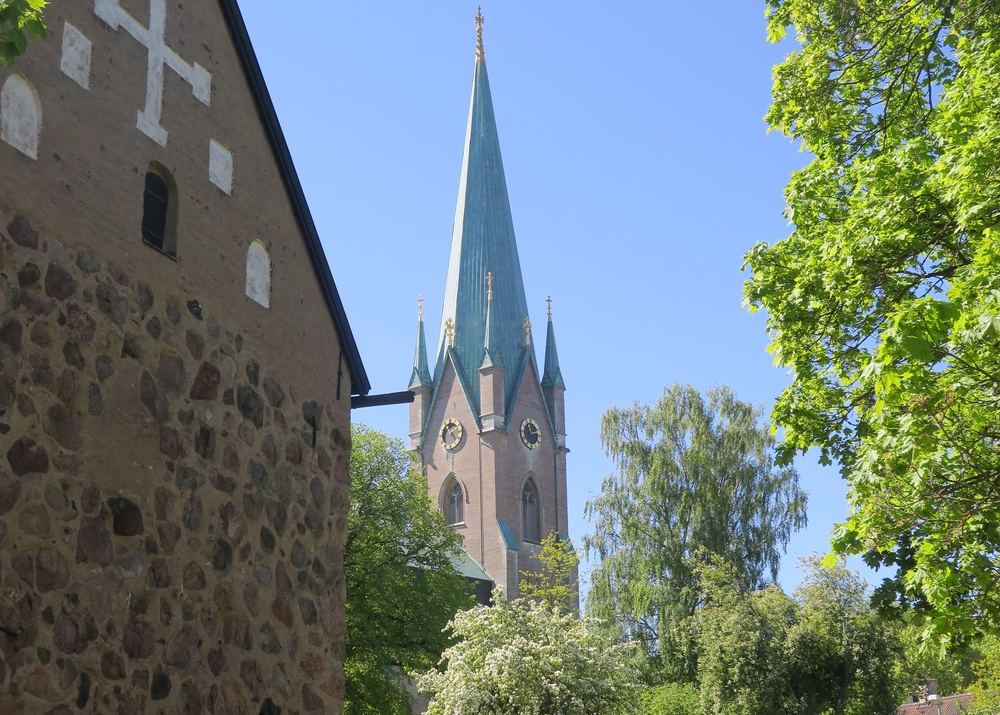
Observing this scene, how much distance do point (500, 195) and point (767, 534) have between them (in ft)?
105

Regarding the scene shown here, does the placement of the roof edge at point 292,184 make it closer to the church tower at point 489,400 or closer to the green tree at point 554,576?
the green tree at point 554,576

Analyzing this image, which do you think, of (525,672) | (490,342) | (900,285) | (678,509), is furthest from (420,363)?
(900,285)

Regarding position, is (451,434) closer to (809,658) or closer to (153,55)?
(809,658)

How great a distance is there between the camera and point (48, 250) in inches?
278

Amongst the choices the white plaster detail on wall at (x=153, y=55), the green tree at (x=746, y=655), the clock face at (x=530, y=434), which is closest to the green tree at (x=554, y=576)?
the clock face at (x=530, y=434)

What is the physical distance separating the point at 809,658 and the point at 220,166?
92.3 ft

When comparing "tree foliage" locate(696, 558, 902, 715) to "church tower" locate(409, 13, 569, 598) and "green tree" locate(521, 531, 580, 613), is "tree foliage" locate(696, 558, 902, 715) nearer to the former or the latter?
"green tree" locate(521, 531, 580, 613)

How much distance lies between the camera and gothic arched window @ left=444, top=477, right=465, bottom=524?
2381 inches

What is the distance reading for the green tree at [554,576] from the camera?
5041 centimetres

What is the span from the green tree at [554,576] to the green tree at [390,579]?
1461 centimetres

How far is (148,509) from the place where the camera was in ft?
25.1

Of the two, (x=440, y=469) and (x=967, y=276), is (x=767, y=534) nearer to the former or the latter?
(x=440, y=469)

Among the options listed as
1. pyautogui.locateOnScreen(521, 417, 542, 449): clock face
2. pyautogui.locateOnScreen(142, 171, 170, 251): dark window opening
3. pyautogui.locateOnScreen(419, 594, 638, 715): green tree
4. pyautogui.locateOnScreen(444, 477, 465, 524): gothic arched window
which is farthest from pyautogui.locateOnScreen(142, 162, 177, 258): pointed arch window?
pyautogui.locateOnScreen(521, 417, 542, 449): clock face

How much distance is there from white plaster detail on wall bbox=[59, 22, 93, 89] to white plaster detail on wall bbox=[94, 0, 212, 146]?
35 centimetres
